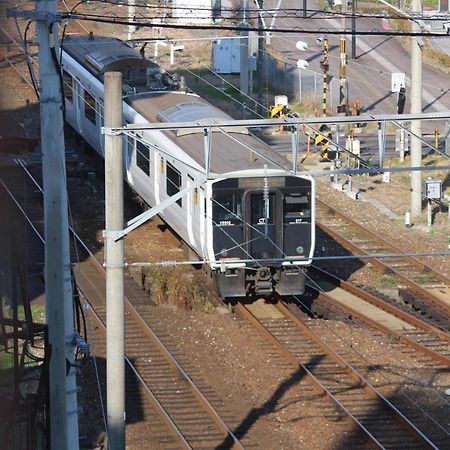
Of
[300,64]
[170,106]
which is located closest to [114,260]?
[170,106]

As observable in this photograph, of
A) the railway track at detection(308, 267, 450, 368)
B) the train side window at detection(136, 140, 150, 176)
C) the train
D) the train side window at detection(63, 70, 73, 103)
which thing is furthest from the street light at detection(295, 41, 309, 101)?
the railway track at detection(308, 267, 450, 368)

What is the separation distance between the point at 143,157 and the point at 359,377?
247 inches

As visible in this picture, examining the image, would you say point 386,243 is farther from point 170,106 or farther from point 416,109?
point 170,106

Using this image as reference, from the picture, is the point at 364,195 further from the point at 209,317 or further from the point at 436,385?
the point at 436,385

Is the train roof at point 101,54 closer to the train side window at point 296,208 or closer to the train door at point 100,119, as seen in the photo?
the train door at point 100,119

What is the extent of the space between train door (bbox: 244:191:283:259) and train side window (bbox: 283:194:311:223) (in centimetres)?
11

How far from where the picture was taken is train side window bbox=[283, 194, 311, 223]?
14.2 meters

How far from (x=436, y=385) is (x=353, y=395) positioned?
3.41 feet

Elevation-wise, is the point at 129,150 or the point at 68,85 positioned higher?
the point at 68,85

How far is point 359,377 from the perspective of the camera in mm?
12008

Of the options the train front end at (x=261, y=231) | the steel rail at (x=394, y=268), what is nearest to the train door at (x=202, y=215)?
the train front end at (x=261, y=231)

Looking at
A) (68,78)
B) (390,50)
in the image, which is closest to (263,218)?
(68,78)

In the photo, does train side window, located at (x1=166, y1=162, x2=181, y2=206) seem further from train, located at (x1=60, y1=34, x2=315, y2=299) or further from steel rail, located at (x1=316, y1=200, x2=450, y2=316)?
steel rail, located at (x1=316, y1=200, x2=450, y2=316)

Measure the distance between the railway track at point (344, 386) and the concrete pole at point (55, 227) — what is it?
148 inches
